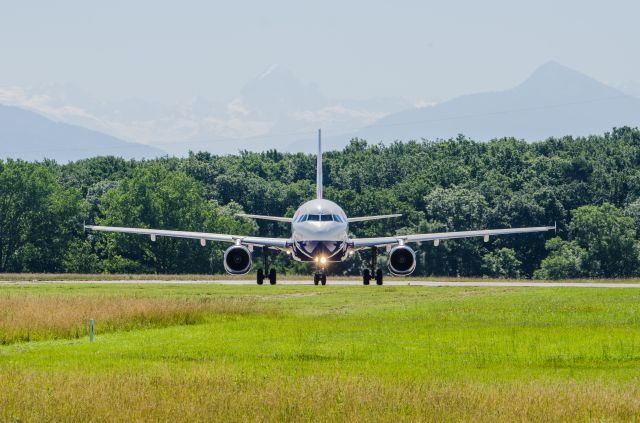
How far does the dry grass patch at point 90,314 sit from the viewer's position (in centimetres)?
3684

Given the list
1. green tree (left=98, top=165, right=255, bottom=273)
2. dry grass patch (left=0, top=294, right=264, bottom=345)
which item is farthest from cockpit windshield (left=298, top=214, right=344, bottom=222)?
green tree (left=98, top=165, right=255, bottom=273)

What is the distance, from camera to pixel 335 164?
7544 inches

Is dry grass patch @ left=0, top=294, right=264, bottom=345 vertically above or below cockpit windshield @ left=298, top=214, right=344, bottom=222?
below

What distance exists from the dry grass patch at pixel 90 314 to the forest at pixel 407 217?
81785 millimetres

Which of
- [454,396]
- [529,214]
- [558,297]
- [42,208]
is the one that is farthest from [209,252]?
[454,396]

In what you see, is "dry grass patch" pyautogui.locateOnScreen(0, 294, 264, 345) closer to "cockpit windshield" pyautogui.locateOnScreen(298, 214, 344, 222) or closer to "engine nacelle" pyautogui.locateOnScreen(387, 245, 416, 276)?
"cockpit windshield" pyautogui.locateOnScreen(298, 214, 344, 222)

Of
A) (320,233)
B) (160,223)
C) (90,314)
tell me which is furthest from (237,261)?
(160,223)

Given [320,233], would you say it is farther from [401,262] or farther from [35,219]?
[35,219]

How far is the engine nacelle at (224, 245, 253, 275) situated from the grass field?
1560 cm

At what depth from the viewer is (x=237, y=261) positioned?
224ft

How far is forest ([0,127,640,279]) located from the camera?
128625 millimetres

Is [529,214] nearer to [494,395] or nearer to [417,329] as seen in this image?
[417,329]

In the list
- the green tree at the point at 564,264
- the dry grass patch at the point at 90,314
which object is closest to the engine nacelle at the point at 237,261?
the dry grass patch at the point at 90,314

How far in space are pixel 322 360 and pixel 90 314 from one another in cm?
1319
